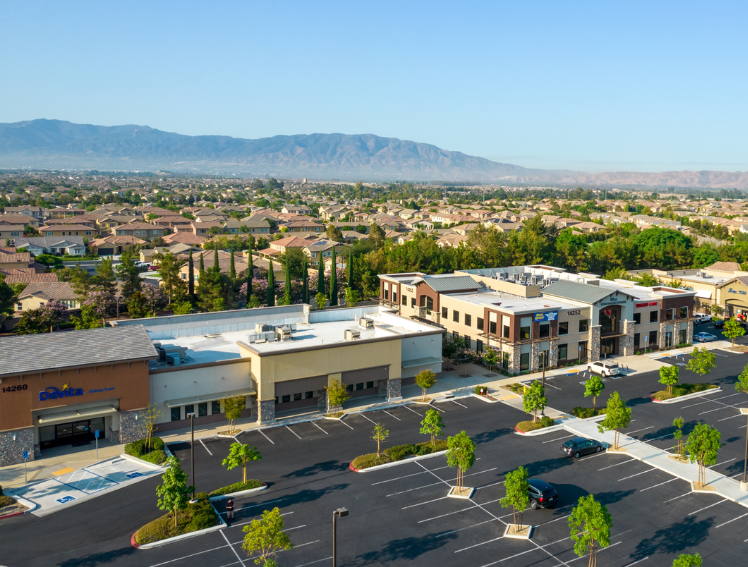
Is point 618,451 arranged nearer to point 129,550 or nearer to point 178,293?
point 129,550

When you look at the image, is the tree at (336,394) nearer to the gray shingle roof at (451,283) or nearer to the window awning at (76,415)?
the window awning at (76,415)

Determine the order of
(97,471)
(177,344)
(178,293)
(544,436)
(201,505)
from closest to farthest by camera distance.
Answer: (201,505), (97,471), (544,436), (177,344), (178,293)

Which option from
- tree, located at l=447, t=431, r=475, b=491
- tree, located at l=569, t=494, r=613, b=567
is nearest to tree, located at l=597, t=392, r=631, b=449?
tree, located at l=447, t=431, r=475, b=491

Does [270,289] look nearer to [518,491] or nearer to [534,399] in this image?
[534,399]

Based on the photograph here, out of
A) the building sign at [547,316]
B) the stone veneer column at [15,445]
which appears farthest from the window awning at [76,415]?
the building sign at [547,316]

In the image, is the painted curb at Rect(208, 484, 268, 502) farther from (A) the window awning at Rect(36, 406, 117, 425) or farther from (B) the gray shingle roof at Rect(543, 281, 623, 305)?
(B) the gray shingle roof at Rect(543, 281, 623, 305)

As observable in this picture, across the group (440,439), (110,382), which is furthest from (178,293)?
(440,439)
